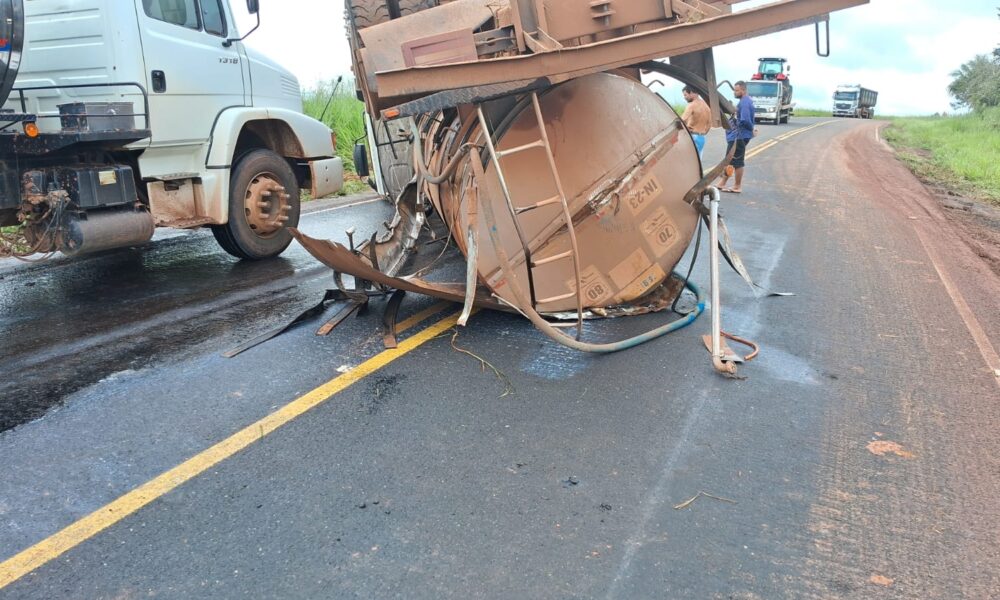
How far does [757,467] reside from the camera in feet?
10.9

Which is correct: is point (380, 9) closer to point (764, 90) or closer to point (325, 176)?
point (325, 176)

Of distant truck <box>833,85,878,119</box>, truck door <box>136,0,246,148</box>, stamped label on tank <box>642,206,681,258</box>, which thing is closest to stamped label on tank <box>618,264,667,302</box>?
stamped label on tank <box>642,206,681,258</box>

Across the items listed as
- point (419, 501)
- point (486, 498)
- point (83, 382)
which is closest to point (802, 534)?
point (486, 498)

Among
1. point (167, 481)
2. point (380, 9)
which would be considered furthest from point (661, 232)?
point (167, 481)

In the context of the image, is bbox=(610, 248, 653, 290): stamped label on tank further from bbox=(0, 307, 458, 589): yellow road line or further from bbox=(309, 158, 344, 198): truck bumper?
bbox=(309, 158, 344, 198): truck bumper

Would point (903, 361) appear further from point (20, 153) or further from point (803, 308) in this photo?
point (20, 153)

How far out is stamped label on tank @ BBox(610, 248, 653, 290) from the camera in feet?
17.1

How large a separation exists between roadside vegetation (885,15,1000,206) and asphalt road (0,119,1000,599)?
11062 mm

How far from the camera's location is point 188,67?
625 centimetres

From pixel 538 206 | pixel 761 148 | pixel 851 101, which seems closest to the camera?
pixel 538 206

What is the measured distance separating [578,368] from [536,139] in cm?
156

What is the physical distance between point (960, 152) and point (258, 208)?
71.4 ft

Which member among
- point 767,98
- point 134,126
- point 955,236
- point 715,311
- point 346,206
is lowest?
point 955,236

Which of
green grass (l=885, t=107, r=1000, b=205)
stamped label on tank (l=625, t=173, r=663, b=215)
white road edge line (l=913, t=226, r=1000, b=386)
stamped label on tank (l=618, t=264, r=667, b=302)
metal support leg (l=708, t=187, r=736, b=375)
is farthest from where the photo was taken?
green grass (l=885, t=107, r=1000, b=205)
